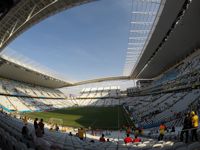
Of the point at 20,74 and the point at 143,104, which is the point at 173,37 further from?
the point at 20,74

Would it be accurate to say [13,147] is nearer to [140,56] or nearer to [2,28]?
[2,28]

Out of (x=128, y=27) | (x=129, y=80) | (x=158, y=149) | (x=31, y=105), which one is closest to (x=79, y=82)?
(x=129, y=80)

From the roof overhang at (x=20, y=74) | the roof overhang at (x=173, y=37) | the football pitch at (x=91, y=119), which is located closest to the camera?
the roof overhang at (x=173, y=37)

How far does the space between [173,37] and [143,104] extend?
1389cm

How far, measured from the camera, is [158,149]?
7.95 meters

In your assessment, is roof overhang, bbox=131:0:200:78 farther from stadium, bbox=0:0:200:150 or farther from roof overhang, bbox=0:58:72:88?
roof overhang, bbox=0:58:72:88

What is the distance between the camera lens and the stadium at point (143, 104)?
1016 cm

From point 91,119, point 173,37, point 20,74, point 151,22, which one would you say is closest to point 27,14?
A: point 151,22

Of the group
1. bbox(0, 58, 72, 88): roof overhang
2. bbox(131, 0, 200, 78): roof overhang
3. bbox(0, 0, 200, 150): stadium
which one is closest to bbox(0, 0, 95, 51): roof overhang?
bbox(0, 0, 200, 150): stadium

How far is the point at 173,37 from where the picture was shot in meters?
33.4

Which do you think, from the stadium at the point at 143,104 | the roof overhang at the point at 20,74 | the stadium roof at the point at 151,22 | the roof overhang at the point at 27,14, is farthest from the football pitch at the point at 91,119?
the roof overhang at the point at 27,14

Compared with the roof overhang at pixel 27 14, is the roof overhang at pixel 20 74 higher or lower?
lower

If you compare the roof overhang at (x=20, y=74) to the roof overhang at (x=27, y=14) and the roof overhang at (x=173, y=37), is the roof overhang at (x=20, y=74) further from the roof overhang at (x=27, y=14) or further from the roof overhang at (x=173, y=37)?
the roof overhang at (x=173, y=37)

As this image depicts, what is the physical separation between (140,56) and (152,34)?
39.6 ft
